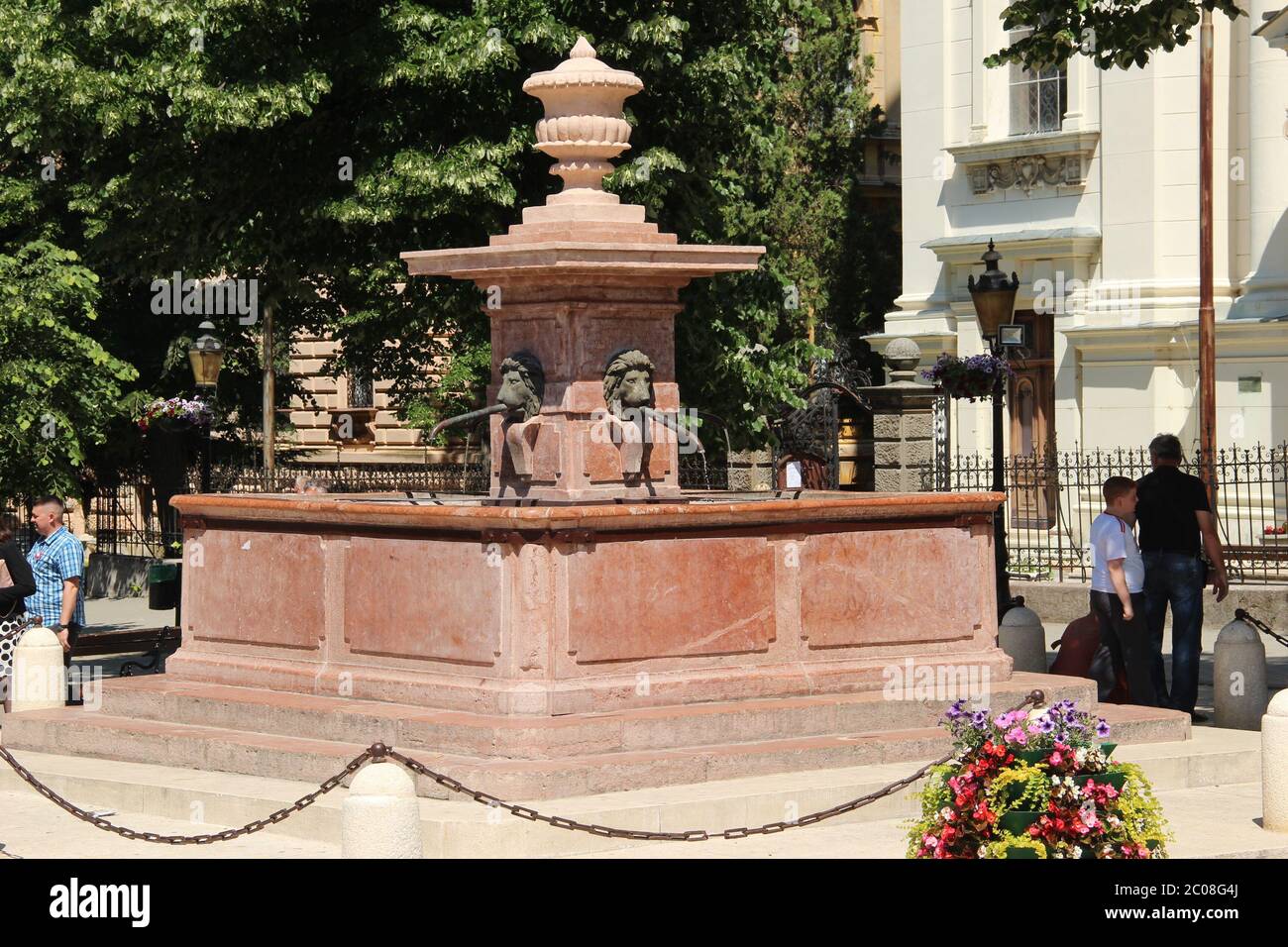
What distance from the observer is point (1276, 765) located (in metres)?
11.8

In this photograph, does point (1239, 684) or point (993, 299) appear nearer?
point (1239, 684)

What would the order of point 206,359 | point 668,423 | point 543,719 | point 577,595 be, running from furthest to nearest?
1. point 206,359
2. point 668,423
3. point 577,595
4. point 543,719

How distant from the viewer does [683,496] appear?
52.2 feet

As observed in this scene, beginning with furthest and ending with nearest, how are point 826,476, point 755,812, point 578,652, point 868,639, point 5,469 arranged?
point 826,476 → point 5,469 → point 868,639 → point 578,652 → point 755,812

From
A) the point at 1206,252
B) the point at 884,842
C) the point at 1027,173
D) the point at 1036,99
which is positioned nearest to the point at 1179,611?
the point at 884,842

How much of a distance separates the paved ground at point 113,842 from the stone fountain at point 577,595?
0.72 meters

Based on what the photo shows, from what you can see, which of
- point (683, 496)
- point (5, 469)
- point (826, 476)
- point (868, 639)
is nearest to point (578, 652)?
point (868, 639)

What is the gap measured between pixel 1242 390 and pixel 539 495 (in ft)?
57.7

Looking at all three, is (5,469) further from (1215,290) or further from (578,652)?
(1215,290)

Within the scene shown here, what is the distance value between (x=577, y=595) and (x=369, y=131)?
1091cm

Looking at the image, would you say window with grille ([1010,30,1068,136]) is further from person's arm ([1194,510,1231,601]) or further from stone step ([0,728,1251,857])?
stone step ([0,728,1251,857])

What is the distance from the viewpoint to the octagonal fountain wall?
12.9m

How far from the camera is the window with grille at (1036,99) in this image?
34094 mm

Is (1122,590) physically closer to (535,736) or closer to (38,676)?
(535,736)
